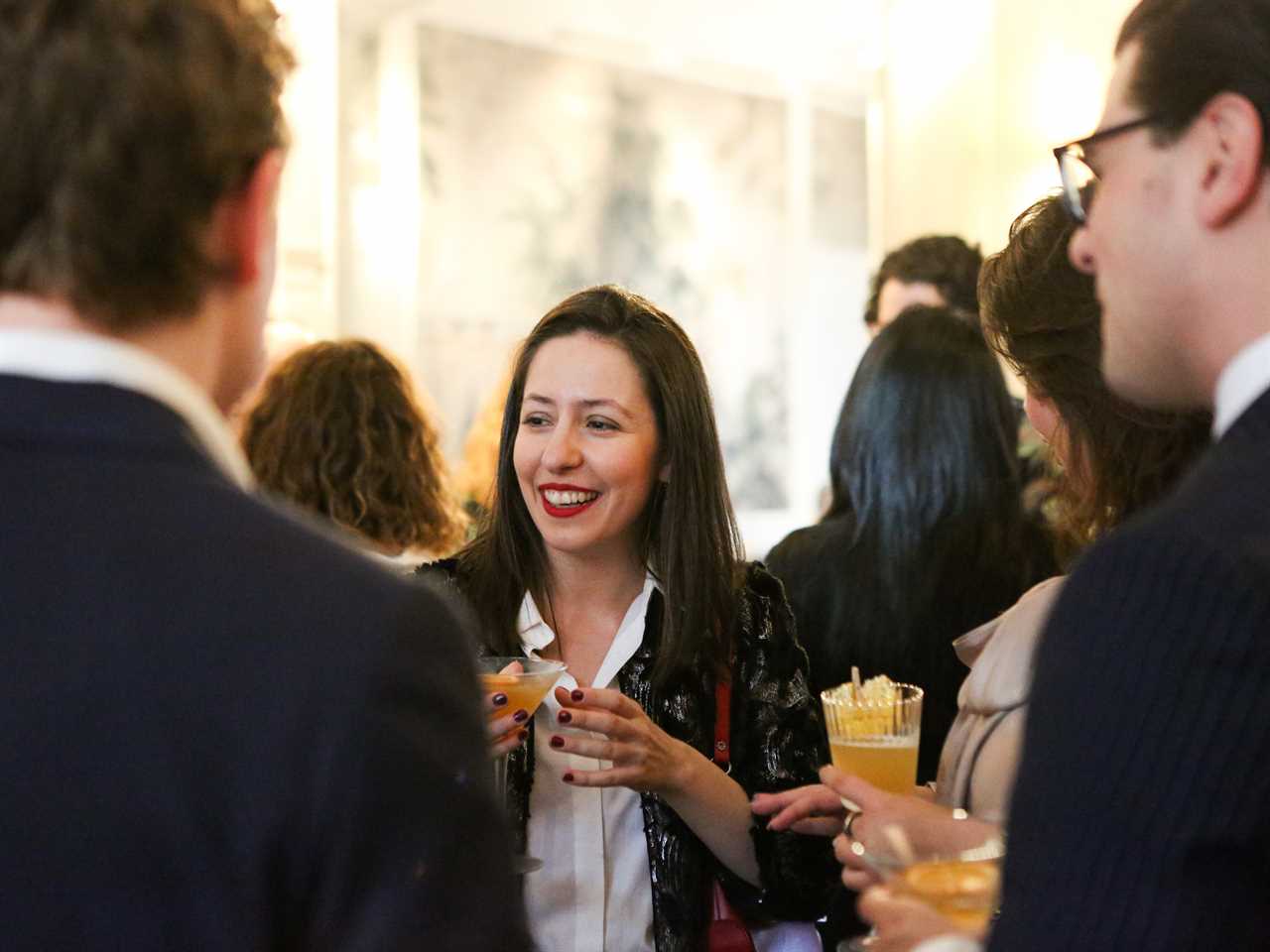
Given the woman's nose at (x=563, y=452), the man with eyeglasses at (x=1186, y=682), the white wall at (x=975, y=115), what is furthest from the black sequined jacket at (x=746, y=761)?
the white wall at (x=975, y=115)

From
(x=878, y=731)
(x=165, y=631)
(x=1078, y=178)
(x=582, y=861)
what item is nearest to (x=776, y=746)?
(x=878, y=731)

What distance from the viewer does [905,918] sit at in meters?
1.17

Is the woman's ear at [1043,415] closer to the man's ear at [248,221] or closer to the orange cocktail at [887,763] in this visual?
the orange cocktail at [887,763]

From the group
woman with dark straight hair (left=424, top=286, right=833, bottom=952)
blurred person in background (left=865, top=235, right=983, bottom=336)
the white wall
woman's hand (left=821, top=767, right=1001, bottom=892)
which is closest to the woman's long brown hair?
woman with dark straight hair (left=424, top=286, right=833, bottom=952)

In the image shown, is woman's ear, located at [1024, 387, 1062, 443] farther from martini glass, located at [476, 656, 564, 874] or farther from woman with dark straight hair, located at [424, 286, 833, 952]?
martini glass, located at [476, 656, 564, 874]

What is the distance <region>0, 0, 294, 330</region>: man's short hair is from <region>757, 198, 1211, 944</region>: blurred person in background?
4.32 ft

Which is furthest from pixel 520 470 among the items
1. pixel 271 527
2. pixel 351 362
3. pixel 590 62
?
pixel 590 62

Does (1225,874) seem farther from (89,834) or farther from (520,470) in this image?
(520,470)

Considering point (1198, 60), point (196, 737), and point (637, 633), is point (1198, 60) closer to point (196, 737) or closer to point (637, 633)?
point (196, 737)

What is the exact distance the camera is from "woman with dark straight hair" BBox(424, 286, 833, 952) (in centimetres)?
229

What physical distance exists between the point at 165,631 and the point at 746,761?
1.68 m

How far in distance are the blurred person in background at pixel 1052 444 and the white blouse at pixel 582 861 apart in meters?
0.28

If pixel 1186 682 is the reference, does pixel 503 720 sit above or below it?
below

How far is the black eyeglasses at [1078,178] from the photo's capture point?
4.58ft
